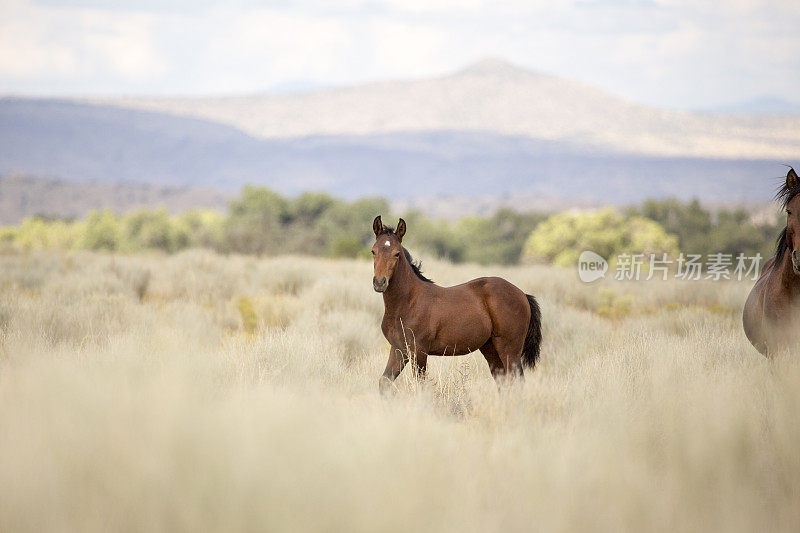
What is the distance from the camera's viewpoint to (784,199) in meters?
6.14

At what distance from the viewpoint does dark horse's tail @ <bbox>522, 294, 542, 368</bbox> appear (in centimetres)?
629

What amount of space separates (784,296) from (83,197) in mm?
108349

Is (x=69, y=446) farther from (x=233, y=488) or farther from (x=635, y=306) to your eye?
(x=635, y=306)

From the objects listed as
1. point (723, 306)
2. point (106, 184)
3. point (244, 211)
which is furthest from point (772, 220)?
point (106, 184)

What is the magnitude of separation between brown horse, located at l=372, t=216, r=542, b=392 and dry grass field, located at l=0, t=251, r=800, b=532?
0.94ft

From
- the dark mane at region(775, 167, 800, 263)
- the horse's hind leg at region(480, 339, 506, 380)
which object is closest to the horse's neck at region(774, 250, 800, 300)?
the dark mane at region(775, 167, 800, 263)

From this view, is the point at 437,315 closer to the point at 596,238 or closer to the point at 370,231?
the point at 370,231

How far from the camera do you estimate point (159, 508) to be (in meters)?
3.24

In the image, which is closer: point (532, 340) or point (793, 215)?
point (793, 215)

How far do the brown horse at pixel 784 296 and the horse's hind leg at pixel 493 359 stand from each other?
7.50 ft

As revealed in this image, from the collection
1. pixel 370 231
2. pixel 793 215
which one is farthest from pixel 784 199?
pixel 370 231

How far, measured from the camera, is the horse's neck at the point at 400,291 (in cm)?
575

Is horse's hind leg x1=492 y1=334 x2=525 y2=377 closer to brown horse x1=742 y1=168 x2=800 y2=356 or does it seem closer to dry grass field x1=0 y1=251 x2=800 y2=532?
dry grass field x1=0 y1=251 x2=800 y2=532

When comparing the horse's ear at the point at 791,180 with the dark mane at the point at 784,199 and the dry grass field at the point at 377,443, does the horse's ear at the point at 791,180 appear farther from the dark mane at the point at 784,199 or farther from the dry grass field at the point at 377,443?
the dry grass field at the point at 377,443
